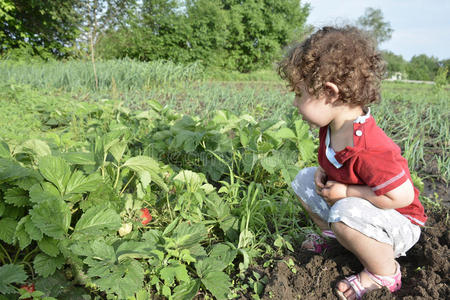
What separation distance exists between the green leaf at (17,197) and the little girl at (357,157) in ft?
3.72

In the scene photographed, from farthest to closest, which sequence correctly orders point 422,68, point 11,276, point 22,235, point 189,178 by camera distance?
point 422,68, point 189,178, point 22,235, point 11,276

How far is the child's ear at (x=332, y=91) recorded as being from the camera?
1.27m

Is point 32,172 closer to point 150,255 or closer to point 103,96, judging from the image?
point 150,255

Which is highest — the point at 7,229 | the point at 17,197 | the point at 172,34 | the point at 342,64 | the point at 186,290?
the point at 172,34

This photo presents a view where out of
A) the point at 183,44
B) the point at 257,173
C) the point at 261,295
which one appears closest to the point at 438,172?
the point at 257,173

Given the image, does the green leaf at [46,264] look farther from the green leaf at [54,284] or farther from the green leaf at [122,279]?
the green leaf at [122,279]

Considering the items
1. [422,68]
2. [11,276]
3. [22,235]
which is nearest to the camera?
[11,276]

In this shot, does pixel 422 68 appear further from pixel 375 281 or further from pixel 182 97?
pixel 375 281

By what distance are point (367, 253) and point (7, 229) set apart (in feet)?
4.34

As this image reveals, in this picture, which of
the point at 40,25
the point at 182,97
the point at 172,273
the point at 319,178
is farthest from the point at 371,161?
the point at 40,25

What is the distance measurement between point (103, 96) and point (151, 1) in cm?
996

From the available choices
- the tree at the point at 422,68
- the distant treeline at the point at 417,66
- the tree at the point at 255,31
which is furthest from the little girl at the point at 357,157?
the tree at the point at 422,68

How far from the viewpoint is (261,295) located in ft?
4.21

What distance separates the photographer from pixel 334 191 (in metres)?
1.34
